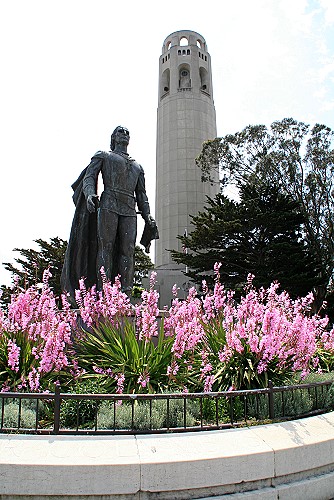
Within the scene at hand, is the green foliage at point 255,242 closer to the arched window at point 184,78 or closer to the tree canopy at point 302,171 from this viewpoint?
the tree canopy at point 302,171

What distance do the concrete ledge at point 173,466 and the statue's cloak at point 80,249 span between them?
13.3ft

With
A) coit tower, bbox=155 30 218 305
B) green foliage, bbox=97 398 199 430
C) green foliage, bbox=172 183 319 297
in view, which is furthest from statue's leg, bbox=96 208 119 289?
coit tower, bbox=155 30 218 305

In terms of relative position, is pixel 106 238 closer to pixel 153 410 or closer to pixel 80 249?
Result: pixel 80 249

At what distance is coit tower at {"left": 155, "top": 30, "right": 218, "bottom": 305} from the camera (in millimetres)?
34000

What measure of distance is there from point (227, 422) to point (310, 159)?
23744 millimetres

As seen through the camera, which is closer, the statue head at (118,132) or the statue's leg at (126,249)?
the statue's leg at (126,249)

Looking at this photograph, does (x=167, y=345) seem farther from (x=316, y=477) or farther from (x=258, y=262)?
(x=258, y=262)

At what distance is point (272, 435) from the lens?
132 inches

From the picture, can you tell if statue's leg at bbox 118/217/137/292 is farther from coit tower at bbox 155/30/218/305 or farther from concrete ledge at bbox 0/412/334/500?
coit tower at bbox 155/30/218/305

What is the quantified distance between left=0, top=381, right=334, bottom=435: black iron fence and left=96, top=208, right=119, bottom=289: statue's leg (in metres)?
2.97

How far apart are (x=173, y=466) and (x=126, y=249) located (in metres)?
4.55

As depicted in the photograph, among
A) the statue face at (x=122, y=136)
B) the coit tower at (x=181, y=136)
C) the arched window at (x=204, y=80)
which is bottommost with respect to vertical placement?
the statue face at (x=122, y=136)

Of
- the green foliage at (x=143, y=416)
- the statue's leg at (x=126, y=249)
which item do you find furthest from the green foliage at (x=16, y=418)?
the statue's leg at (x=126, y=249)

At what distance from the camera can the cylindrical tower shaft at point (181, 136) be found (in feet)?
112
